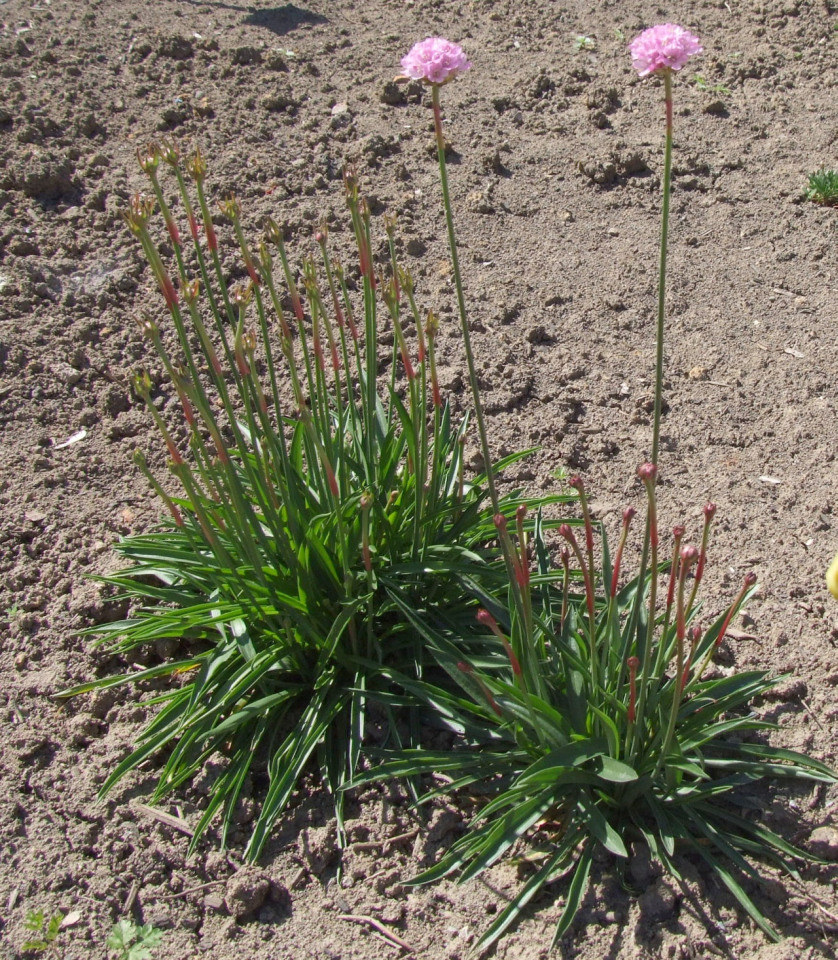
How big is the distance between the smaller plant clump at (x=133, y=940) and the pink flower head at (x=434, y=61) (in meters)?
1.85

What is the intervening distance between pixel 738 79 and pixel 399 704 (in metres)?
4.01

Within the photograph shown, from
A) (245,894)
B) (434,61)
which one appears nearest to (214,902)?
(245,894)

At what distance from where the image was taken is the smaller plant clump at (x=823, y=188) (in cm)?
414

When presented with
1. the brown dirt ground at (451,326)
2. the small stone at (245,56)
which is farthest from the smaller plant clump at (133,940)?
the small stone at (245,56)

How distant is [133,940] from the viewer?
216 centimetres

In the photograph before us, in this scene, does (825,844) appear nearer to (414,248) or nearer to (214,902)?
(214,902)

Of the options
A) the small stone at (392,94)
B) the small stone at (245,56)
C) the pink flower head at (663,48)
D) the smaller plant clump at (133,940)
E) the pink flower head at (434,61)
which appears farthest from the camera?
the small stone at (245,56)

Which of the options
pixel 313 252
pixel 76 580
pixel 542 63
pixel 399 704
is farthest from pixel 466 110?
pixel 399 704

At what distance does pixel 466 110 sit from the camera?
4.94 m

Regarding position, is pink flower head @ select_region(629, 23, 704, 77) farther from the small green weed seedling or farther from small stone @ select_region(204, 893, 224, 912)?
the small green weed seedling

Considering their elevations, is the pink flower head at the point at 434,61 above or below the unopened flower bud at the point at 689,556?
above

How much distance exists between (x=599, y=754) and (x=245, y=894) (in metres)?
0.85

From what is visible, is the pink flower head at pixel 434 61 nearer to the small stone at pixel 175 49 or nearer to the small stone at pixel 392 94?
the small stone at pixel 392 94

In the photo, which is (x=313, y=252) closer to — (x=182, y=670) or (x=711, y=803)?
(x=182, y=670)
